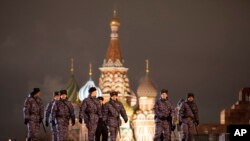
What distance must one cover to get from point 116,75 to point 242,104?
79.4ft

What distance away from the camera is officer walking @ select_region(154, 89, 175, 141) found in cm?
3000

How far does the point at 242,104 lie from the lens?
108m

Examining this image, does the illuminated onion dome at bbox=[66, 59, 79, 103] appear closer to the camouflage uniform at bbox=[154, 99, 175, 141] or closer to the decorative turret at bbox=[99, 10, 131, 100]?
the decorative turret at bbox=[99, 10, 131, 100]

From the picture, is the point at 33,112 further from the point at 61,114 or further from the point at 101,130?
the point at 101,130

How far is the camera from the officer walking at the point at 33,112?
1136 inches

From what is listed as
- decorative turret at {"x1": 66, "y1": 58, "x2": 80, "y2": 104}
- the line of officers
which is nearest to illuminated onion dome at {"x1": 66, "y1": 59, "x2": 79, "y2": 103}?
decorative turret at {"x1": 66, "y1": 58, "x2": 80, "y2": 104}

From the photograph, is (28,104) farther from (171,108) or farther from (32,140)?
(171,108)

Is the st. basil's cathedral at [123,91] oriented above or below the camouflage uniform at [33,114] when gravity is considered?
above

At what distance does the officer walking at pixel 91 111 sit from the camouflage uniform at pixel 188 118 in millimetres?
2858

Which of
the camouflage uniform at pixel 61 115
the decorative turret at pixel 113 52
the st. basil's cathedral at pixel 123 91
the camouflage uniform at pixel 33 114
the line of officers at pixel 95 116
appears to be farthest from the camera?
the decorative turret at pixel 113 52

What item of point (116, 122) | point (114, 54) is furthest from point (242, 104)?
point (116, 122)

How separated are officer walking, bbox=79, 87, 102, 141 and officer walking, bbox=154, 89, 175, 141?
2.00 meters

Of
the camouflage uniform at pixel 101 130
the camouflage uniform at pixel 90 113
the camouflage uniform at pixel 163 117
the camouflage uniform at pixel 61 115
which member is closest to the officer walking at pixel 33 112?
the camouflage uniform at pixel 61 115

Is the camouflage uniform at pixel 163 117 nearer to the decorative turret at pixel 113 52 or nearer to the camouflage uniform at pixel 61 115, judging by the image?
the camouflage uniform at pixel 61 115
